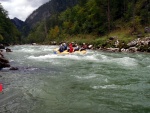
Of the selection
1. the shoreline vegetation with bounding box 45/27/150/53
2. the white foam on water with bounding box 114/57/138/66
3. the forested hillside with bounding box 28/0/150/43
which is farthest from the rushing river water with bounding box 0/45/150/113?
the forested hillside with bounding box 28/0/150/43

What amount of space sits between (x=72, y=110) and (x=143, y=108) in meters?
2.39

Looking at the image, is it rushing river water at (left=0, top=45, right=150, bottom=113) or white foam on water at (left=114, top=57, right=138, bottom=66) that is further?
white foam on water at (left=114, top=57, right=138, bottom=66)

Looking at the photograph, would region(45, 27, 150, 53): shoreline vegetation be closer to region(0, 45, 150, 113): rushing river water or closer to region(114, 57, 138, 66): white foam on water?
region(114, 57, 138, 66): white foam on water

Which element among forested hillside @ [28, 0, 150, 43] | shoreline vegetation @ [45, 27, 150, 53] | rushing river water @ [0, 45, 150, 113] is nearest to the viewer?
rushing river water @ [0, 45, 150, 113]

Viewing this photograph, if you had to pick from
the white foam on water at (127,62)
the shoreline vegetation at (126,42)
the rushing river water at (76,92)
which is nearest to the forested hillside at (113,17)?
the shoreline vegetation at (126,42)

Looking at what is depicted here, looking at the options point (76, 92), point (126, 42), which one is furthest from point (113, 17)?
point (76, 92)

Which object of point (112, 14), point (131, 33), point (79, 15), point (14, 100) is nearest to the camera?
point (14, 100)

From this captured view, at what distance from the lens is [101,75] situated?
1268cm

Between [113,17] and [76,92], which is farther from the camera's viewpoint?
[113,17]

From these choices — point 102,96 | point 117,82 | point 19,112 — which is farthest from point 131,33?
point 19,112

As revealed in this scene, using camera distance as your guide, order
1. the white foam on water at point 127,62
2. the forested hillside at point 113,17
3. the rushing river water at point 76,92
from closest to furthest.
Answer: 1. the rushing river water at point 76,92
2. the white foam on water at point 127,62
3. the forested hillside at point 113,17

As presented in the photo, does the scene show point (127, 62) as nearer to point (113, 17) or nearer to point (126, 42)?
point (126, 42)

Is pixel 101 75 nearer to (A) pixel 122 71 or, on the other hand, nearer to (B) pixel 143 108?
(A) pixel 122 71

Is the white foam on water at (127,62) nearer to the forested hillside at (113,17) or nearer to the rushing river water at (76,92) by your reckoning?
the rushing river water at (76,92)
